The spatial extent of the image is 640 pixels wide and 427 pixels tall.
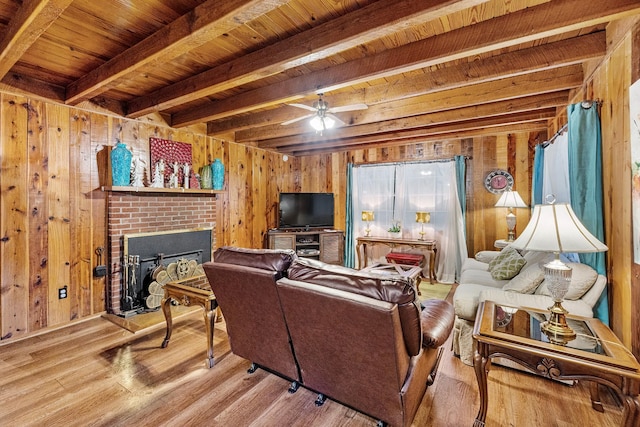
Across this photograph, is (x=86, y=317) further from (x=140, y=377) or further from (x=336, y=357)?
(x=336, y=357)

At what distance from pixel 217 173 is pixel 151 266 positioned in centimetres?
158

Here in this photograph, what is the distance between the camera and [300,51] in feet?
6.74

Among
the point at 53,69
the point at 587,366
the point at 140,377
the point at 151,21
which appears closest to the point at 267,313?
the point at 140,377

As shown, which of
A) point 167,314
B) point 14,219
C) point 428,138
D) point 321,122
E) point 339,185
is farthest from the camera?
point 339,185

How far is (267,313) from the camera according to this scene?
5.96 feet

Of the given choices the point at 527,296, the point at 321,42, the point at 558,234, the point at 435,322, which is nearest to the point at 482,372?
the point at 435,322

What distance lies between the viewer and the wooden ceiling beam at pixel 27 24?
1.57 metres

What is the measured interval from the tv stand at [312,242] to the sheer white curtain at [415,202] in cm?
55

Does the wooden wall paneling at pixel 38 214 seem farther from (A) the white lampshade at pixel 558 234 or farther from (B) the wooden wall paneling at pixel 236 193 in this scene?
(A) the white lampshade at pixel 558 234

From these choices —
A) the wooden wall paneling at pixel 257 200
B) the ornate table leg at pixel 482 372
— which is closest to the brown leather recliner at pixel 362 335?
the ornate table leg at pixel 482 372

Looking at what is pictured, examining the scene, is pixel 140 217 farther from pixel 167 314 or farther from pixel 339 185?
pixel 339 185

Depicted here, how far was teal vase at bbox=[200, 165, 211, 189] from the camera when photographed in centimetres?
418

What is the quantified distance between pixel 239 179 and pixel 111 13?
3263 mm

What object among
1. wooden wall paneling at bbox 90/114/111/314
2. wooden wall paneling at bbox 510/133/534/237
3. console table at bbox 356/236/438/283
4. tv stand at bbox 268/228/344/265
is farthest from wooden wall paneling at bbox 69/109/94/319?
wooden wall paneling at bbox 510/133/534/237
